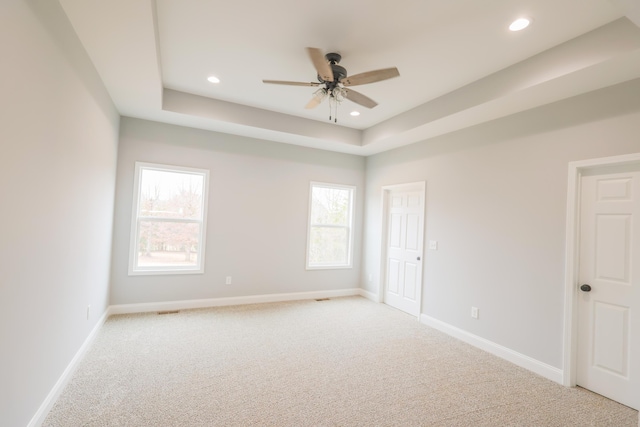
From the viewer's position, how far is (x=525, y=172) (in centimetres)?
324

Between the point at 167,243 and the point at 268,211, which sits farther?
the point at 268,211

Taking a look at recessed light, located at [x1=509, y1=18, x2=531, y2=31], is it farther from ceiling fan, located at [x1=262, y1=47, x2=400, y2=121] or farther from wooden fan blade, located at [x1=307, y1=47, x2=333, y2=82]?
wooden fan blade, located at [x1=307, y1=47, x2=333, y2=82]

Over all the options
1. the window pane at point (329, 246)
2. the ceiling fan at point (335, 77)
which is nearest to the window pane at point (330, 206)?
the window pane at point (329, 246)

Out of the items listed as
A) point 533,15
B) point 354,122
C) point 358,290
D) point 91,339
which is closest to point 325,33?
point 533,15

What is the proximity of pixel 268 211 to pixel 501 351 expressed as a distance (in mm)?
A: 3744

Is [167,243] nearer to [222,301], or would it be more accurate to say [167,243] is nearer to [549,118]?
[222,301]

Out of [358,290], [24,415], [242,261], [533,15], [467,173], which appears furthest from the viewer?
[358,290]

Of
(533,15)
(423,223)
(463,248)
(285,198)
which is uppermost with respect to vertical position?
A: (533,15)

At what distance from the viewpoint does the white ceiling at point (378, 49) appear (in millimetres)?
2180

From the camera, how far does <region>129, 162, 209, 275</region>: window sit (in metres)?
4.30

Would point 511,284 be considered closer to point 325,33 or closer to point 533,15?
point 533,15

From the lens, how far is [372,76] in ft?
8.32

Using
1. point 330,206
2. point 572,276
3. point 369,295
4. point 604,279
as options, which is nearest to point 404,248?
point 369,295

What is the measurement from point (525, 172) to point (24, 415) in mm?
4566
